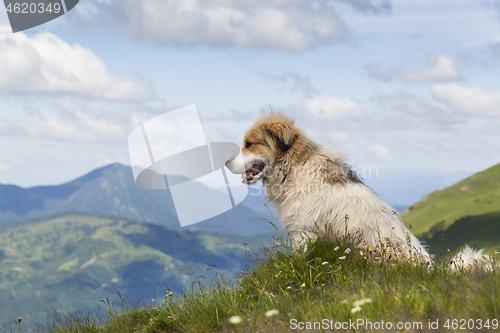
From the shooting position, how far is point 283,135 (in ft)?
24.4

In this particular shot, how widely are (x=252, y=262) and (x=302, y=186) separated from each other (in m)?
1.68

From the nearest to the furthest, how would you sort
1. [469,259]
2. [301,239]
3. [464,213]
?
1. [469,259]
2. [301,239]
3. [464,213]

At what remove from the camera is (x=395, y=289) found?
172 inches

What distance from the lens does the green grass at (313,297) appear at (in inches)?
146

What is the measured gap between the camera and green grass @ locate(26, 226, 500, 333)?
372 centimetres

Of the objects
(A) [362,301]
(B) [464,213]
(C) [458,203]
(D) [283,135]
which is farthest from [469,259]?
(C) [458,203]

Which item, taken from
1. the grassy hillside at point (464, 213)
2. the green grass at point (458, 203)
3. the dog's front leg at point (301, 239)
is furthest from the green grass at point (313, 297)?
the green grass at point (458, 203)

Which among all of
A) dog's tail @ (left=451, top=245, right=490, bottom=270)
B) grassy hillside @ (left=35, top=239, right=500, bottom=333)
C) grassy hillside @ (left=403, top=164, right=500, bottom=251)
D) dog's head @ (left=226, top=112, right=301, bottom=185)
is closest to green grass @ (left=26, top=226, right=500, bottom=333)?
grassy hillside @ (left=35, top=239, right=500, bottom=333)

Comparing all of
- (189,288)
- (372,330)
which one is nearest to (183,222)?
(189,288)

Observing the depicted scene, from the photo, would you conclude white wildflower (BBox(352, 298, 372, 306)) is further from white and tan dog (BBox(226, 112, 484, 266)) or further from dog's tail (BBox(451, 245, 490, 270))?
dog's tail (BBox(451, 245, 490, 270))

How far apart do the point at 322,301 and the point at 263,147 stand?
3709 mm

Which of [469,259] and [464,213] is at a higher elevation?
[469,259]

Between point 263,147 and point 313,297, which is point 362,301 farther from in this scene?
point 263,147

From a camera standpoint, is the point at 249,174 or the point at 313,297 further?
the point at 249,174
